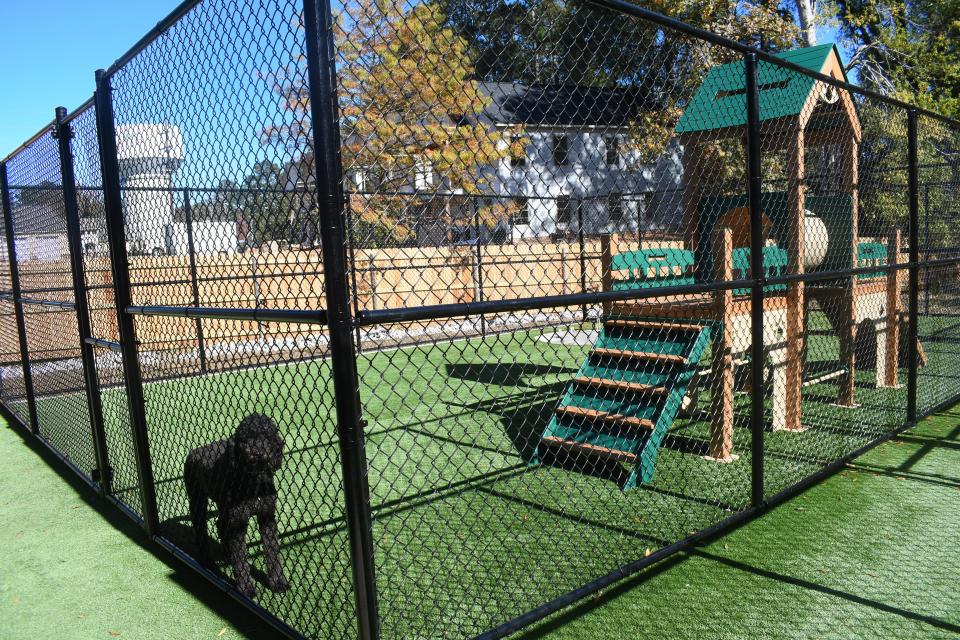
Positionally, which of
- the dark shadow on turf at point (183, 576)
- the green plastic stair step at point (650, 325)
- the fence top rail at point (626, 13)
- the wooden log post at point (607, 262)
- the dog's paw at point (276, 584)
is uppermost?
the fence top rail at point (626, 13)

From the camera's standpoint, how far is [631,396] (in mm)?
4754

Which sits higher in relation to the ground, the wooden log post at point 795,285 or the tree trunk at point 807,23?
the tree trunk at point 807,23

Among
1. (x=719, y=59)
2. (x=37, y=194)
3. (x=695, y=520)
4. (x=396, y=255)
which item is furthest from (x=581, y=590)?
(x=719, y=59)

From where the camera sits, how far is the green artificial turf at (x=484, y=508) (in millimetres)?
2781

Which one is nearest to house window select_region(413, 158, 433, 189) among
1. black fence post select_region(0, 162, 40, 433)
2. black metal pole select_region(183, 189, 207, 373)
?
black metal pole select_region(183, 189, 207, 373)

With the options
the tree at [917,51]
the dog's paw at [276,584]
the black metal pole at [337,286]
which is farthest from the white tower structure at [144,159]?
the tree at [917,51]

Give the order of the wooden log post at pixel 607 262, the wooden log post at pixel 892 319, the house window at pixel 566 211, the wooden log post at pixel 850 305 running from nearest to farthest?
the wooden log post at pixel 607 262 < the wooden log post at pixel 850 305 < the wooden log post at pixel 892 319 < the house window at pixel 566 211

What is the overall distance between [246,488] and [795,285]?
4280 mm

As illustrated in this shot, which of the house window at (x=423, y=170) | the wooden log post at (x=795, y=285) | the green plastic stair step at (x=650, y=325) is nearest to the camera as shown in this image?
the house window at (x=423, y=170)

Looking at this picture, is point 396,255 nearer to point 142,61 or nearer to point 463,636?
point 142,61

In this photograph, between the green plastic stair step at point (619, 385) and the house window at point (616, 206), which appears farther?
the green plastic stair step at point (619, 385)

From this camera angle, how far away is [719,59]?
1570 centimetres

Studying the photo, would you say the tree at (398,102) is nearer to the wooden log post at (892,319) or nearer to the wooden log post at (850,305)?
the wooden log post at (850,305)

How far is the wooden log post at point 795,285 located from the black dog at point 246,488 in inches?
159
